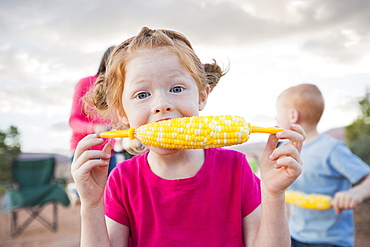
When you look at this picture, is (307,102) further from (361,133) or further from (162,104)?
(361,133)

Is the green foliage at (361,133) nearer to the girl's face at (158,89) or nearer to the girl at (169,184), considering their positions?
the girl at (169,184)

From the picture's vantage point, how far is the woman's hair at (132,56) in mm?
1829

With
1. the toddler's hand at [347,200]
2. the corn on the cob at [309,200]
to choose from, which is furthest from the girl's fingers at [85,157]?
the corn on the cob at [309,200]

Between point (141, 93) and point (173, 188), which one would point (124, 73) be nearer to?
point (141, 93)

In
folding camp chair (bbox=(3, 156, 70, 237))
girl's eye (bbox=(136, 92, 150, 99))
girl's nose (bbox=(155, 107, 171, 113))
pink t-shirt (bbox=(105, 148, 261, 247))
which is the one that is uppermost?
girl's eye (bbox=(136, 92, 150, 99))

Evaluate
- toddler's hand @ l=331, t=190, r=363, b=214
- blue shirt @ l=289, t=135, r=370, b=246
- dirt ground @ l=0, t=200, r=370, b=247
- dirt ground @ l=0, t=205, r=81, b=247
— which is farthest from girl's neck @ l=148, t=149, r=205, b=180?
dirt ground @ l=0, t=205, r=81, b=247

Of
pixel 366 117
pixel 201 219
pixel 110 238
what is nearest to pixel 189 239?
pixel 201 219

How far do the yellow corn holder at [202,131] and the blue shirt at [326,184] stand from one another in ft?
6.95

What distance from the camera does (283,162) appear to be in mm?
1499

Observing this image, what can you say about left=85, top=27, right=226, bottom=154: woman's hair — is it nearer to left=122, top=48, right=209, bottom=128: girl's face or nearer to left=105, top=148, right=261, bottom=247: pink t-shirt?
left=122, top=48, right=209, bottom=128: girl's face

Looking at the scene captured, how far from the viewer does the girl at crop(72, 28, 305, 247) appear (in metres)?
1.65

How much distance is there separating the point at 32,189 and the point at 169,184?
7.25 meters

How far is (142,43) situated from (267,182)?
3.43ft

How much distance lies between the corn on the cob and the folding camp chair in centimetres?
614
